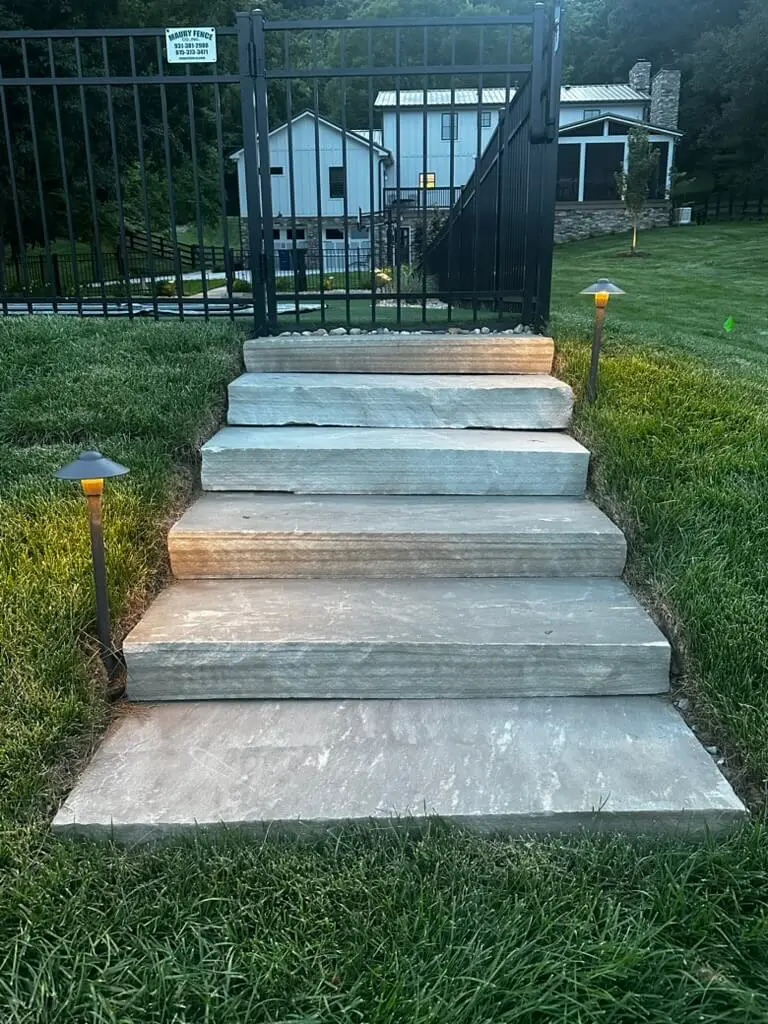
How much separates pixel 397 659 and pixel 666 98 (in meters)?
42.1

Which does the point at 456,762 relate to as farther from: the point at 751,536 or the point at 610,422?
the point at 610,422

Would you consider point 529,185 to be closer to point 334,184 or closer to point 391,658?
point 391,658

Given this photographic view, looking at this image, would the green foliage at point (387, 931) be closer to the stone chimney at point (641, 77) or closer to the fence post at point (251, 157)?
the fence post at point (251, 157)

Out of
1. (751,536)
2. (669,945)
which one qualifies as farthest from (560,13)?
(669,945)

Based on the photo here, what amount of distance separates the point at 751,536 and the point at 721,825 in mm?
1057

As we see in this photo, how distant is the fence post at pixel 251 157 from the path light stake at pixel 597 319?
1802mm

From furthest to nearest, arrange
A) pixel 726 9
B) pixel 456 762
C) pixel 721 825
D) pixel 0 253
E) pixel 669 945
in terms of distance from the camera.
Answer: pixel 726 9, pixel 0 253, pixel 456 762, pixel 721 825, pixel 669 945

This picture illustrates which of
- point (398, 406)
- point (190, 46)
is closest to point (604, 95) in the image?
point (190, 46)

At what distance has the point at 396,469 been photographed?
3092mm

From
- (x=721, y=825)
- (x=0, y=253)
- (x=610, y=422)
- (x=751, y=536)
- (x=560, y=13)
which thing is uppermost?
(x=560, y=13)

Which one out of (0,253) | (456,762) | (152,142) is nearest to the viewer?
(456,762)

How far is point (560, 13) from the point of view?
12.1 ft

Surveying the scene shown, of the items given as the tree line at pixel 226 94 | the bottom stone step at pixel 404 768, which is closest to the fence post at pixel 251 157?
the tree line at pixel 226 94

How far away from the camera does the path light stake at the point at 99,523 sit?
1.86 metres
